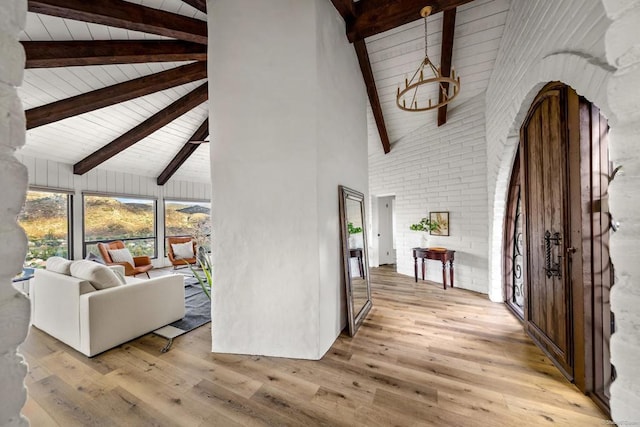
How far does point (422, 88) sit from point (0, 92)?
15.8ft

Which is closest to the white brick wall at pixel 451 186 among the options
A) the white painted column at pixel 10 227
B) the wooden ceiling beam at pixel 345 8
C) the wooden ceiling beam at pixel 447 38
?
the wooden ceiling beam at pixel 447 38

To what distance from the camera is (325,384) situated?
78.3 inches

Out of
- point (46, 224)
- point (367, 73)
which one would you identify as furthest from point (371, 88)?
point (46, 224)

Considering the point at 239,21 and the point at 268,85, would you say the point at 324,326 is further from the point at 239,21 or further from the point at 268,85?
the point at 239,21

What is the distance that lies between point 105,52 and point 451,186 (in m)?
5.20

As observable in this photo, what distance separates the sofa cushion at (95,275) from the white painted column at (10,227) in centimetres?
271

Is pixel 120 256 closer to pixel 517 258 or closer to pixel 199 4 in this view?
pixel 199 4

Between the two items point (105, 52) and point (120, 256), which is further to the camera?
point (120, 256)

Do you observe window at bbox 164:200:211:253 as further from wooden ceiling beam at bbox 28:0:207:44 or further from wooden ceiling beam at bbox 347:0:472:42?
wooden ceiling beam at bbox 347:0:472:42

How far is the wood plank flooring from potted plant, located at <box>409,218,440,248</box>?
2192mm

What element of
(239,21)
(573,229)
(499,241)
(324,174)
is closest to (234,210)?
(324,174)

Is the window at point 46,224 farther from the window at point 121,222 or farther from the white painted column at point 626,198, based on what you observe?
the white painted column at point 626,198

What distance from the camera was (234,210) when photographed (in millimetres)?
2445

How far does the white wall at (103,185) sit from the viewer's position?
4762mm
